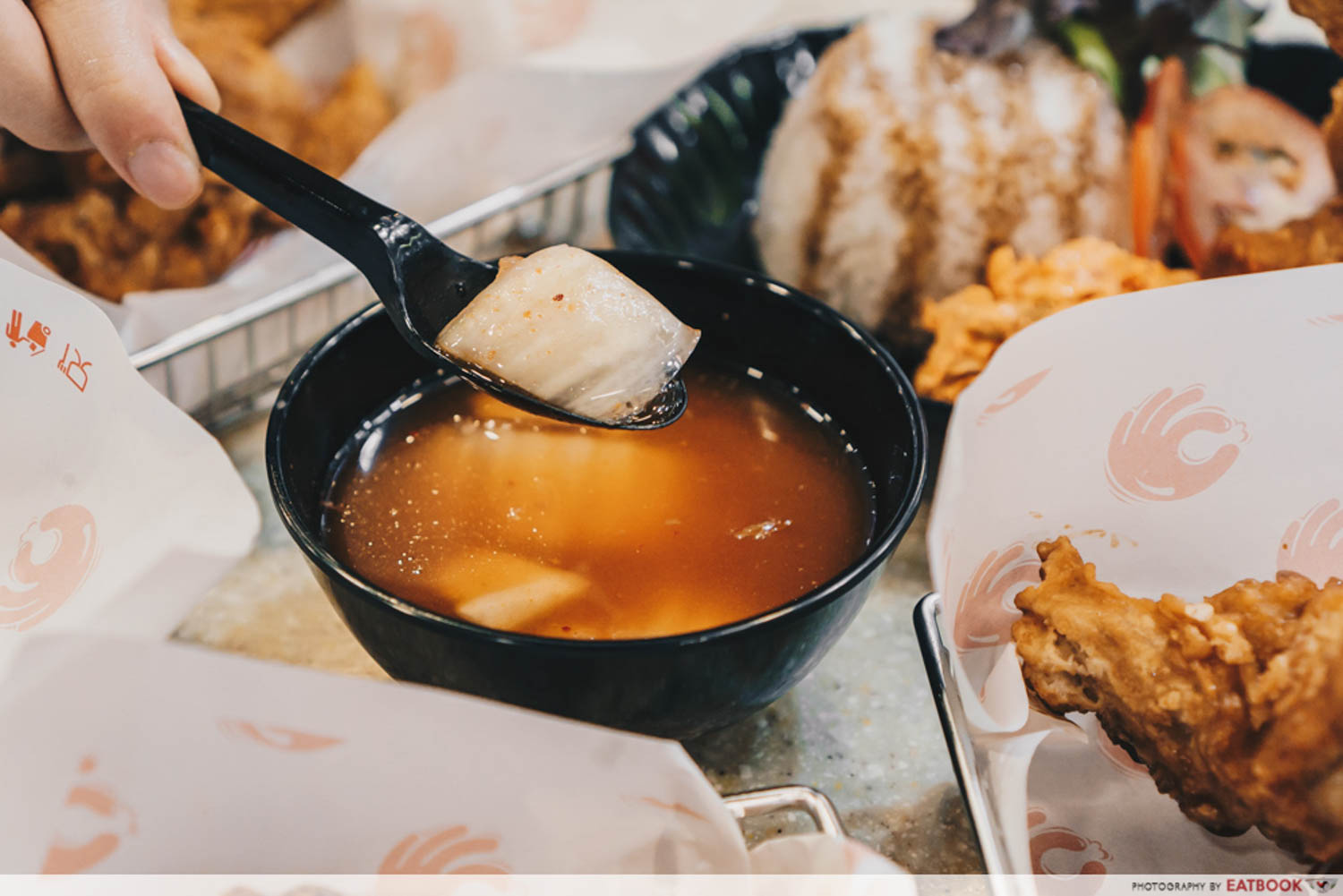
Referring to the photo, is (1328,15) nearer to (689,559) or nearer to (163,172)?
(689,559)

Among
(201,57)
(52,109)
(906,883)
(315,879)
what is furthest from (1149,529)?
(201,57)

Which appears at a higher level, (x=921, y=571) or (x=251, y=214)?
(x=251, y=214)

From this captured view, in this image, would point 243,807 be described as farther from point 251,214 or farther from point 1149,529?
point 251,214

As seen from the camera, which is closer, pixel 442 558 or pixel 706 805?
pixel 706 805

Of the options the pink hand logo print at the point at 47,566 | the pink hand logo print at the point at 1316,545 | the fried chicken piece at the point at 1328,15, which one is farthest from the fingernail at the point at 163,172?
the fried chicken piece at the point at 1328,15

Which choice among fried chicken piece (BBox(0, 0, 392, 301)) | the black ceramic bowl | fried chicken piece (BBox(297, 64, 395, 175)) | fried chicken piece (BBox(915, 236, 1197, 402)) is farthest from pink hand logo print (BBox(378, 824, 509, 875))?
fried chicken piece (BBox(297, 64, 395, 175))

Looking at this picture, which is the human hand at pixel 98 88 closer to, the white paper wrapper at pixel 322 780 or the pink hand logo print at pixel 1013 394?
the white paper wrapper at pixel 322 780

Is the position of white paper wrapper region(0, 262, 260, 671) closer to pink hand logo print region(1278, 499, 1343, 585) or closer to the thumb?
the thumb
